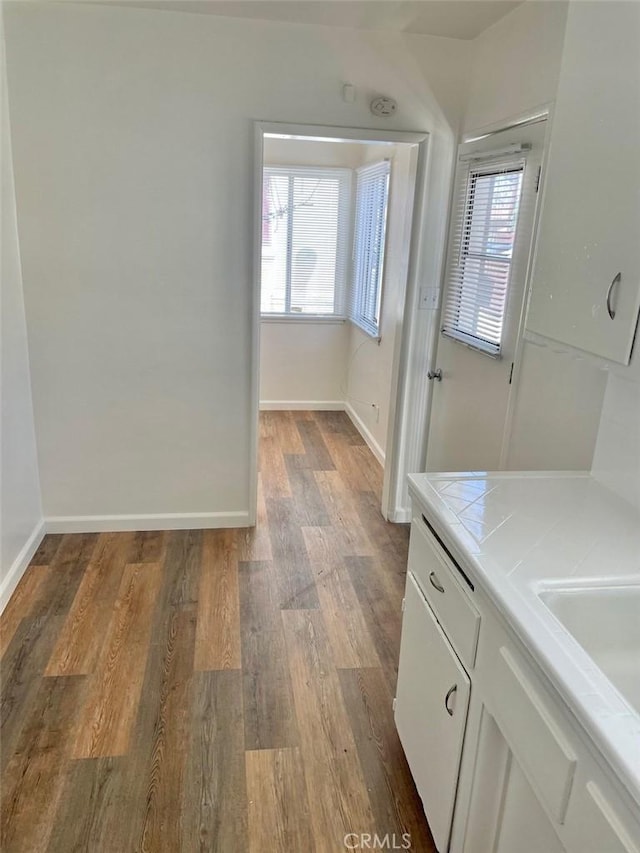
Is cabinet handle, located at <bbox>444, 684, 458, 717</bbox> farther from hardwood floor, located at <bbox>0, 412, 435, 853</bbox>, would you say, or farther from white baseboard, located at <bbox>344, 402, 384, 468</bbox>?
white baseboard, located at <bbox>344, 402, 384, 468</bbox>

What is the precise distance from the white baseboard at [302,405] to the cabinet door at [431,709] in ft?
13.1

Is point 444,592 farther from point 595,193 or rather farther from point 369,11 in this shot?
point 369,11

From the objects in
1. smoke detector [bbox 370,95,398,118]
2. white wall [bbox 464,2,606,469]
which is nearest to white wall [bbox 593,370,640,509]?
white wall [bbox 464,2,606,469]

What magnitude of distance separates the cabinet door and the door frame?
65.3 inches

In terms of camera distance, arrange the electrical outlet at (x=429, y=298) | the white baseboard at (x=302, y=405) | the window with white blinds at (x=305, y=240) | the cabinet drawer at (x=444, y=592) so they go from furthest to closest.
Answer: the white baseboard at (x=302, y=405), the window with white blinds at (x=305, y=240), the electrical outlet at (x=429, y=298), the cabinet drawer at (x=444, y=592)

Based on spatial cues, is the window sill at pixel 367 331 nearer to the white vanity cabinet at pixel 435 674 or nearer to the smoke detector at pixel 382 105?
the smoke detector at pixel 382 105

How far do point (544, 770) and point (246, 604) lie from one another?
1.85 meters

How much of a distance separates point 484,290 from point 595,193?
131cm

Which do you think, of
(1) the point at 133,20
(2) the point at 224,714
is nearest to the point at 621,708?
(2) the point at 224,714

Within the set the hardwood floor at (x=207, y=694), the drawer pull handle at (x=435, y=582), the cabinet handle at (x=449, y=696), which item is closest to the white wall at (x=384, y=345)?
the hardwood floor at (x=207, y=694)

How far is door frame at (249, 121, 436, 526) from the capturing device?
2.90m

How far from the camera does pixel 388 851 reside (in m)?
1.67

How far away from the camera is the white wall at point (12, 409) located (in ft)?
8.71

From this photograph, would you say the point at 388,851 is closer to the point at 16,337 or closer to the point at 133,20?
the point at 16,337
